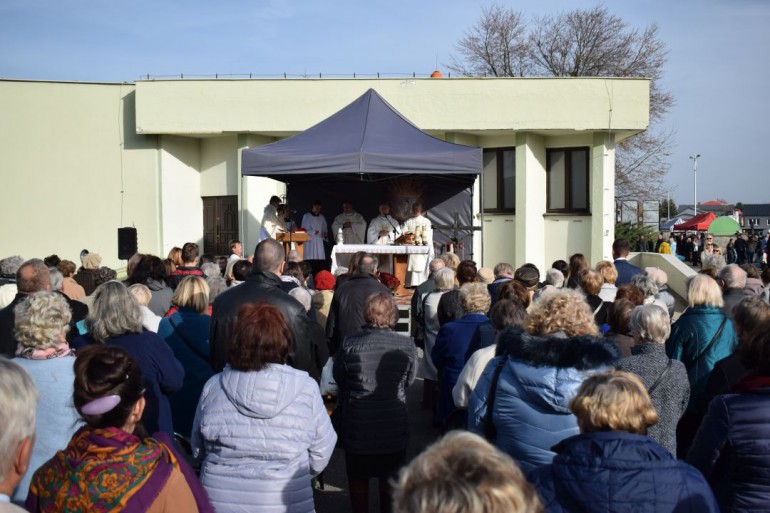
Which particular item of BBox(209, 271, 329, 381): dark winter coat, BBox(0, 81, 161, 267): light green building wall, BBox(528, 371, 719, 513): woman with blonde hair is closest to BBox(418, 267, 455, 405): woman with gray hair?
BBox(209, 271, 329, 381): dark winter coat

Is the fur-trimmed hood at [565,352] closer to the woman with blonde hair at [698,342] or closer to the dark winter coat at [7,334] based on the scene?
the woman with blonde hair at [698,342]

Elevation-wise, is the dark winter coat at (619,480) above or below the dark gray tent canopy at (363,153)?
below

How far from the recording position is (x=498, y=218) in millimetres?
18016

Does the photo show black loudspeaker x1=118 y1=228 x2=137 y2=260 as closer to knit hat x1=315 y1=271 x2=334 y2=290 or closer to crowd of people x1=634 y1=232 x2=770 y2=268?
knit hat x1=315 y1=271 x2=334 y2=290

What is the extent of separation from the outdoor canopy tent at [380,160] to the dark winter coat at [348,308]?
5.90 m

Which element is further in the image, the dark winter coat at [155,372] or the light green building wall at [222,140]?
the light green building wall at [222,140]

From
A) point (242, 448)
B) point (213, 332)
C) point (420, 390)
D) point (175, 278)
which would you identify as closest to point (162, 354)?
point (213, 332)

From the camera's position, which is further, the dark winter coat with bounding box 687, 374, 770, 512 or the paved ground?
the paved ground

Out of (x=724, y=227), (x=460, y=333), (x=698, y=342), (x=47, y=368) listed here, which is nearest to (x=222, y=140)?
(x=460, y=333)

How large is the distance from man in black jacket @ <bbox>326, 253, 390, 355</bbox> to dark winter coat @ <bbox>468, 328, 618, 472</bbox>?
8.65 feet

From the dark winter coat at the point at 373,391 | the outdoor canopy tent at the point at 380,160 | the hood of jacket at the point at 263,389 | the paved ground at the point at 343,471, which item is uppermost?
the outdoor canopy tent at the point at 380,160

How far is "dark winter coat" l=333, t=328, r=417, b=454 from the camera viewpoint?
4.37 m

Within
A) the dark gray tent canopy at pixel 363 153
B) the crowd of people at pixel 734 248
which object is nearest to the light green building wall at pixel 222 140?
the dark gray tent canopy at pixel 363 153

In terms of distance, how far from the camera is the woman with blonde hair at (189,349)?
512 centimetres
